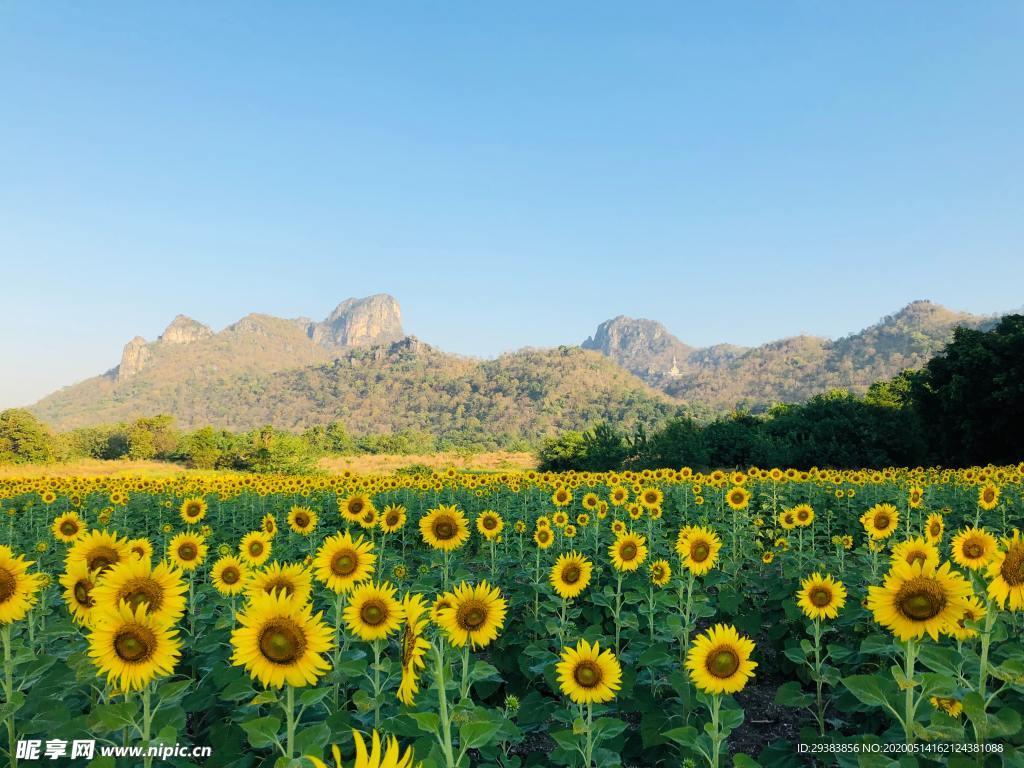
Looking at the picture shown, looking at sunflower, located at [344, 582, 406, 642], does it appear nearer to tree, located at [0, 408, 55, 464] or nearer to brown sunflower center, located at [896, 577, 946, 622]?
brown sunflower center, located at [896, 577, 946, 622]

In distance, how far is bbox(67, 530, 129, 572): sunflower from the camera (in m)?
3.10

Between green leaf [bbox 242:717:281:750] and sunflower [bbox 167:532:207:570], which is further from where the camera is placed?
sunflower [bbox 167:532:207:570]

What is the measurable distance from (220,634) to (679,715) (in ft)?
10.1


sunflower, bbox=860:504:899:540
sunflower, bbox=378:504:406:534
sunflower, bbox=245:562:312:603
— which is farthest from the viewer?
sunflower, bbox=378:504:406:534

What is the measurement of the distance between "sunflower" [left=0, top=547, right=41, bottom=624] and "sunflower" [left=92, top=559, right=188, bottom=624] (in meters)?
0.31

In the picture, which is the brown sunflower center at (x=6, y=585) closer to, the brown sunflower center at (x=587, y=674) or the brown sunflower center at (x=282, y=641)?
the brown sunflower center at (x=282, y=641)

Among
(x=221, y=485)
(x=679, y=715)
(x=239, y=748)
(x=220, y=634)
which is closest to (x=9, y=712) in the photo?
(x=239, y=748)

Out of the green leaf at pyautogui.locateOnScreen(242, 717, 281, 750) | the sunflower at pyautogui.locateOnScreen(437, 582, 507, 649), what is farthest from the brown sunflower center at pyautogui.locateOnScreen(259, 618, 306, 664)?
the sunflower at pyautogui.locateOnScreen(437, 582, 507, 649)

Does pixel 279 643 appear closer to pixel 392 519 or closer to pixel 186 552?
pixel 186 552

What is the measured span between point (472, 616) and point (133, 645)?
5.10 ft

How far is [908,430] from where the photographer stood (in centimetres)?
2875

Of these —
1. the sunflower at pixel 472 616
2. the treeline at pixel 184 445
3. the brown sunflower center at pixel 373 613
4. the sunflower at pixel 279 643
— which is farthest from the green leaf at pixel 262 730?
the treeline at pixel 184 445

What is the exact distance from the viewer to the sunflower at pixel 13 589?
2.62 m

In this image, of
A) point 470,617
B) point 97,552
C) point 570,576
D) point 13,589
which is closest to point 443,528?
point 570,576
